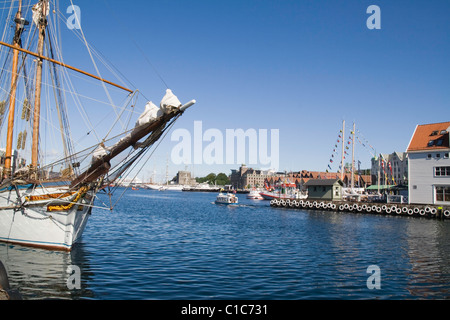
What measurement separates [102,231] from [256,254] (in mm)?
16791

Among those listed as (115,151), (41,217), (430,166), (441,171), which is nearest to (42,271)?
(41,217)

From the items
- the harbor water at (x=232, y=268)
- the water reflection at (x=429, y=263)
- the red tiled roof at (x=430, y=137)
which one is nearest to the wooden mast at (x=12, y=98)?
the harbor water at (x=232, y=268)

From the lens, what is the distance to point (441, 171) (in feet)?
169

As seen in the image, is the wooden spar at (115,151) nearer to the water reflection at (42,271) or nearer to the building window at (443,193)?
the water reflection at (42,271)

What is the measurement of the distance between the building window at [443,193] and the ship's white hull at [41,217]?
4987 centimetres

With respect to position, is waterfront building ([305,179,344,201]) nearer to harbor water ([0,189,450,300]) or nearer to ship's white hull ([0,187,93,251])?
harbor water ([0,189,450,300])

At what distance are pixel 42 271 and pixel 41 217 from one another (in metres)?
5.83

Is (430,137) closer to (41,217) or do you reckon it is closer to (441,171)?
(441,171)

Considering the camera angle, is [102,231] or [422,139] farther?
[422,139]

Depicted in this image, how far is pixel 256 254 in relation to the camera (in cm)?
2278

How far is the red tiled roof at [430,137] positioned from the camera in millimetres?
52781
